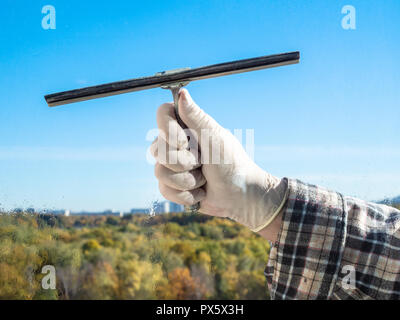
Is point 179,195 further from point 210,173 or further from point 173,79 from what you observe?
point 173,79

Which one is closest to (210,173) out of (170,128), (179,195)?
(179,195)

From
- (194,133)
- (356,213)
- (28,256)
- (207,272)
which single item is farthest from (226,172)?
(207,272)

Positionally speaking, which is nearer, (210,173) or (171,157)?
(171,157)

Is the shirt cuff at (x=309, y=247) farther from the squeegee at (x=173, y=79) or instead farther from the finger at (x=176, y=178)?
the squeegee at (x=173, y=79)

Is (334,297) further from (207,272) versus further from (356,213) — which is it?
(207,272)

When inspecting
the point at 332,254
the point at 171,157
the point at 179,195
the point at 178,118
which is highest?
the point at 178,118

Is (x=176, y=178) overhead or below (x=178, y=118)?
below

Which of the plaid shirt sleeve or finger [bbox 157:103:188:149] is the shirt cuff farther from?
finger [bbox 157:103:188:149]
